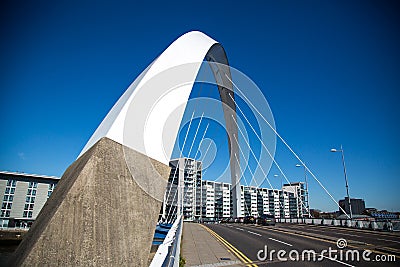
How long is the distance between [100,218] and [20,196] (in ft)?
186

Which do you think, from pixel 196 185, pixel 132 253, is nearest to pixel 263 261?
pixel 132 253

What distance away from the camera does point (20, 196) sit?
160 feet

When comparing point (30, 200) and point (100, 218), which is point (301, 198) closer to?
point (30, 200)

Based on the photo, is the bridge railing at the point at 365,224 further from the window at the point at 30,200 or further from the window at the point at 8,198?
the window at the point at 8,198

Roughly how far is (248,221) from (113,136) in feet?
115

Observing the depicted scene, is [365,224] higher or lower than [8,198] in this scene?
lower

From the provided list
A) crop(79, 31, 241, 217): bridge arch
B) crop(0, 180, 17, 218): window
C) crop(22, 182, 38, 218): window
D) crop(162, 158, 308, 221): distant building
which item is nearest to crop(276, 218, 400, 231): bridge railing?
crop(79, 31, 241, 217): bridge arch

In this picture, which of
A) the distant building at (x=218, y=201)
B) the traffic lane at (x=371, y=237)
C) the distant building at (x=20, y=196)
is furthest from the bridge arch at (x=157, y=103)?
the distant building at (x=218, y=201)

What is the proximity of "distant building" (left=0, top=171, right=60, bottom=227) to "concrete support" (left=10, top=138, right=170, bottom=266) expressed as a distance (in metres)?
53.6

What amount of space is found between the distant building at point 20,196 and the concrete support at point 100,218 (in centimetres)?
5360

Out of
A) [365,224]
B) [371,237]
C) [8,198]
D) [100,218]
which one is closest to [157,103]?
[100,218]

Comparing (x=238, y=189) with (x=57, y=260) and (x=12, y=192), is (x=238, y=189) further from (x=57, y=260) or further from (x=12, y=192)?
(x=12, y=192)

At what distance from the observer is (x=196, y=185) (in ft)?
313

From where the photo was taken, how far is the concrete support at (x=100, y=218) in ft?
12.0
